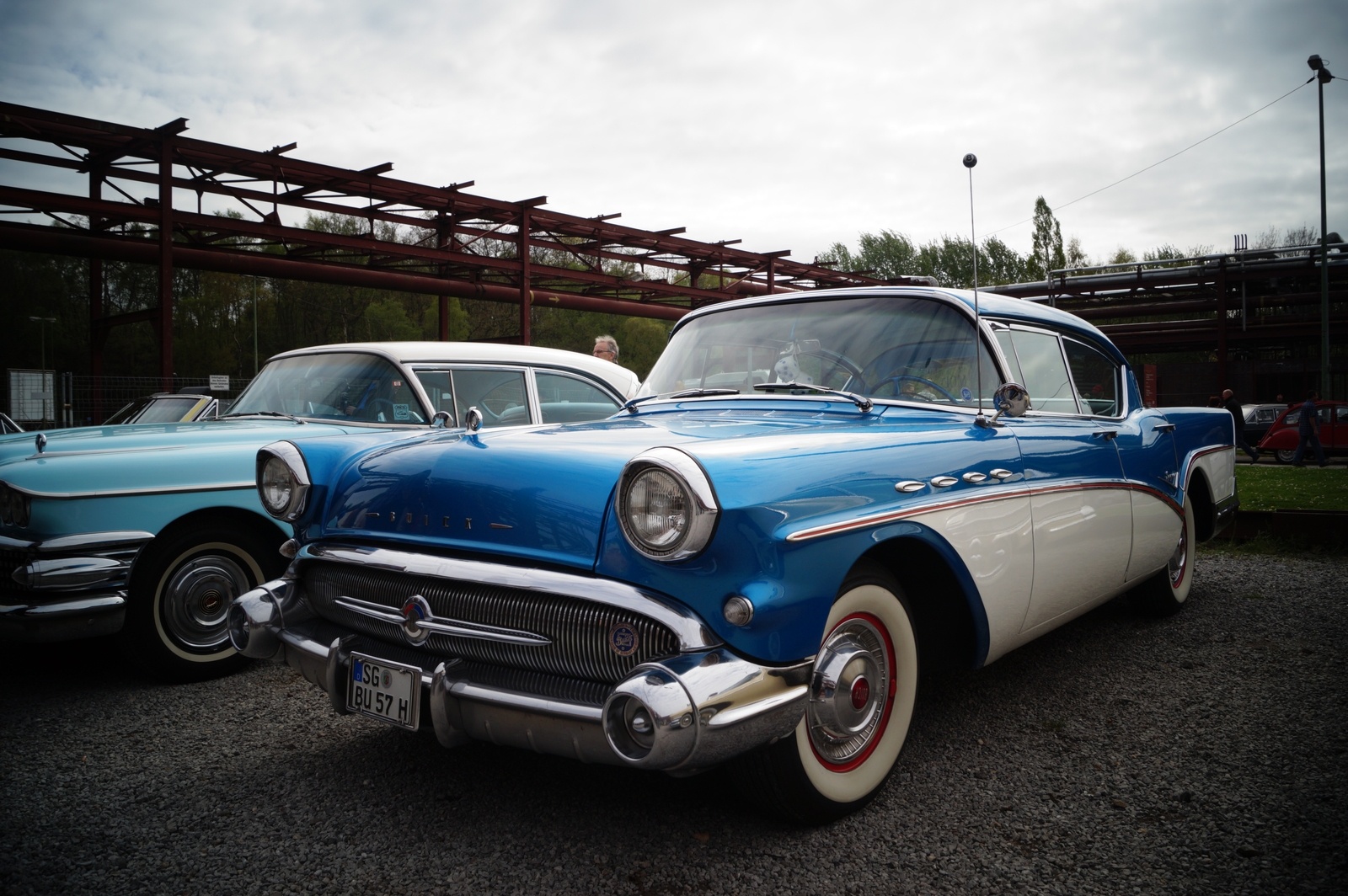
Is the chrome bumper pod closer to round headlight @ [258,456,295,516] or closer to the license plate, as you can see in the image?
round headlight @ [258,456,295,516]

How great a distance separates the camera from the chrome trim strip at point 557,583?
1.94m

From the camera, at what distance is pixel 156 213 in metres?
12.4

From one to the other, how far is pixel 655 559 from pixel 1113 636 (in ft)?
10.8

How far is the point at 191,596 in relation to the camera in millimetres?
3857

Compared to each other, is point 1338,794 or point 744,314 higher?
point 744,314

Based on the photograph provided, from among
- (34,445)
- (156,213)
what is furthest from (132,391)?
(34,445)

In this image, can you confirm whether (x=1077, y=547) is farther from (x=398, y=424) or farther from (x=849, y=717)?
(x=398, y=424)

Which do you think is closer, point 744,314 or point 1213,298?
point 744,314

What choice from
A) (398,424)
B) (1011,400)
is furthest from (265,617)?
(1011,400)

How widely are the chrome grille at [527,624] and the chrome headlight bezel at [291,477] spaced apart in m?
0.46

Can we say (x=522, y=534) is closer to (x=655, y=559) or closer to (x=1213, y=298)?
(x=655, y=559)

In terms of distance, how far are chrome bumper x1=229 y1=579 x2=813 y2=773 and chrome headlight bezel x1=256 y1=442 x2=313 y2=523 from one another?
0.74 metres

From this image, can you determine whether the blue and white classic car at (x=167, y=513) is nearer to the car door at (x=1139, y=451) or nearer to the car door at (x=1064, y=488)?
the car door at (x=1064, y=488)

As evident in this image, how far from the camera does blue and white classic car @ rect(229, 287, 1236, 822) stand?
6.45 ft
